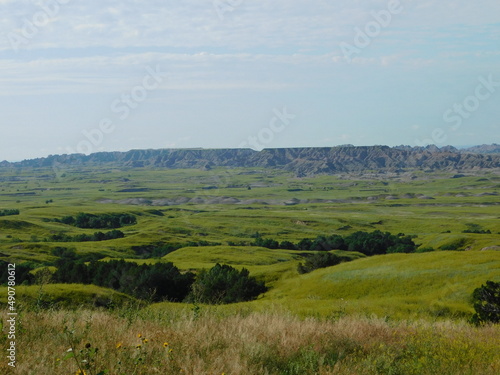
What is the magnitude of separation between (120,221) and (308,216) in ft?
213

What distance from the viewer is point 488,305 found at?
23531mm

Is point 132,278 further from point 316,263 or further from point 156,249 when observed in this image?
point 156,249

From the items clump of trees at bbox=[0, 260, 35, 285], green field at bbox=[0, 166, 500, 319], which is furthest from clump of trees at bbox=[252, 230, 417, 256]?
clump of trees at bbox=[0, 260, 35, 285]

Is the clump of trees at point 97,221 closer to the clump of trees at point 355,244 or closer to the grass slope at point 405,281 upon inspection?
the clump of trees at point 355,244

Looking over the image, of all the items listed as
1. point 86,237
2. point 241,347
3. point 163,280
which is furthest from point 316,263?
point 86,237

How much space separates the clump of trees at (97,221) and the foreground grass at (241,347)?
146m

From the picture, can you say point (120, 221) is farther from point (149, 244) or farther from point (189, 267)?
point (189, 267)

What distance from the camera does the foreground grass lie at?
7.69 metres

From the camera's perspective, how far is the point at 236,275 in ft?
165

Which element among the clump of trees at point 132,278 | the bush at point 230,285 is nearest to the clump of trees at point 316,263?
the bush at point 230,285

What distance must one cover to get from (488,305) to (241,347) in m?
19.3

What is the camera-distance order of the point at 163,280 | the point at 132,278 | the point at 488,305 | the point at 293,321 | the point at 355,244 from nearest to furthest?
1. the point at 293,321
2. the point at 488,305
3. the point at 163,280
4. the point at 132,278
5. the point at 355,244

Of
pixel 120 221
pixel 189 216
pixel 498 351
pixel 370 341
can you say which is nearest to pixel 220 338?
pixel 370 341

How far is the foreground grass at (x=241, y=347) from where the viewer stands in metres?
7.69
